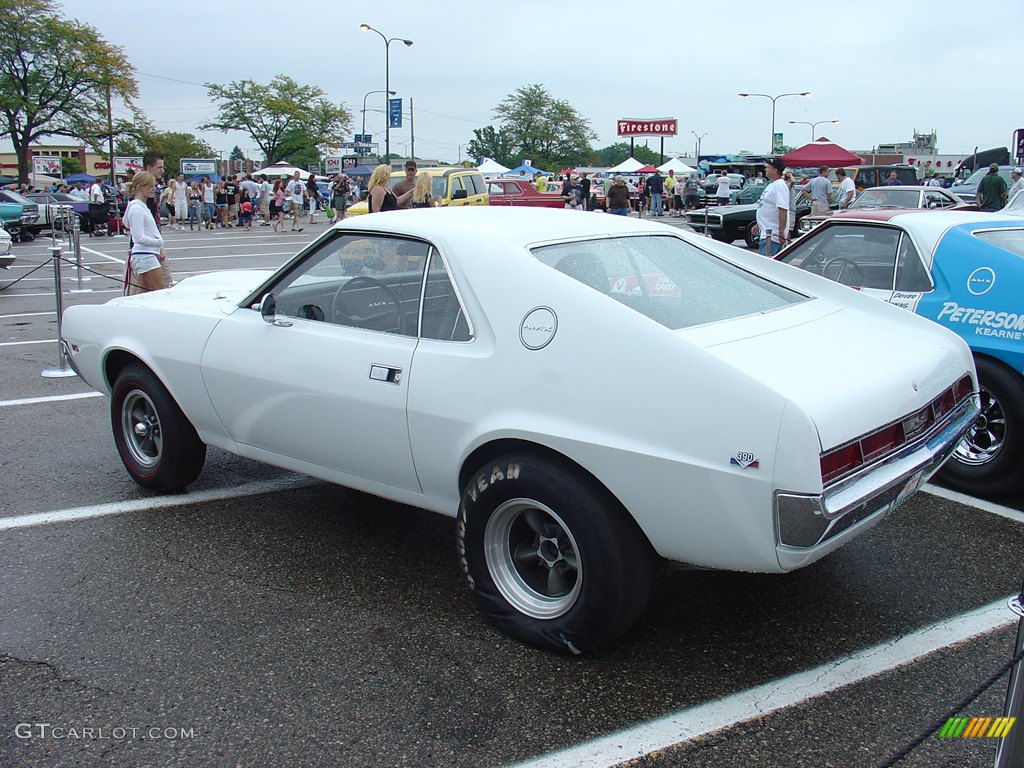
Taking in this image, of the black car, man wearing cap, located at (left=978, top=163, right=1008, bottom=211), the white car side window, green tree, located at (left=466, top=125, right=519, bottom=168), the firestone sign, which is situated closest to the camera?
the white car side window

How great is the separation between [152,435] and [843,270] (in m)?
4.29

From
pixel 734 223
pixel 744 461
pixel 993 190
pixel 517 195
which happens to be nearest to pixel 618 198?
pixel 734 223

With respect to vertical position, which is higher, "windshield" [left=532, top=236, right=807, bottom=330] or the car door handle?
"windshield" [left=532, top=236, right=807, bottom=330]

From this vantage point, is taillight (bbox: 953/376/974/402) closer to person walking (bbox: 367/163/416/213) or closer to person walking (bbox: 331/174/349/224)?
person walking (bbox: 367/163/416/213)

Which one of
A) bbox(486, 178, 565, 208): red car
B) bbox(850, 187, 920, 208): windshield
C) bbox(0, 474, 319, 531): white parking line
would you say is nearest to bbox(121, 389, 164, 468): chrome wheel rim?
bbox(0, 474, 319, 531): white parking line

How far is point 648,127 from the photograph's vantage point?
253 feet

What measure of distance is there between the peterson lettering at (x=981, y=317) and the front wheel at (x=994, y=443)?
7.6 inches

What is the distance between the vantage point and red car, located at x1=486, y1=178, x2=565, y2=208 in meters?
26.6

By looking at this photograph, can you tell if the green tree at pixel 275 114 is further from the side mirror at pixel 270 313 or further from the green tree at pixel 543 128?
the side mirror at pixel 270 313

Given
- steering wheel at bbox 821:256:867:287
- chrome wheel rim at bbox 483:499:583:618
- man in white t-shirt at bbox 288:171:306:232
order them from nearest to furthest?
chrome wheel rim at bbox 483:499:583:618, steering wheel at bbox 821:256:867:287, man in white t-shirt at bbox 288:171:306:232

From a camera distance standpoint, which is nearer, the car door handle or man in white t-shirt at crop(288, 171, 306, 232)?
the car door handle

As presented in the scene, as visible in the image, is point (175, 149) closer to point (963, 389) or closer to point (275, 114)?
point (275, 114)

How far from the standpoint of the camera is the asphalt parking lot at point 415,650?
273 cm

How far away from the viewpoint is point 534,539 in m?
3.29
